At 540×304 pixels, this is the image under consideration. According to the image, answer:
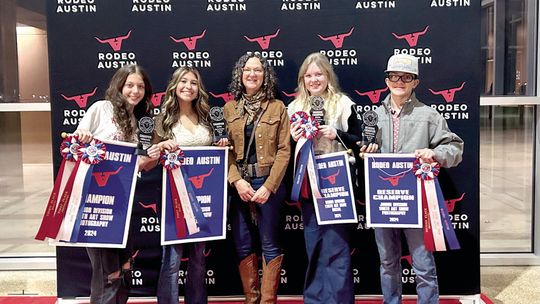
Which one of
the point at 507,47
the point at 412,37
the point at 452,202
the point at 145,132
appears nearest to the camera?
the point at 145,132

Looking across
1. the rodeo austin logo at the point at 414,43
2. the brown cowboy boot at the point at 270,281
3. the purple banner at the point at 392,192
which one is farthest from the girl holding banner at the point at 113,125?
the rodeo austin logo at the point at 414,43

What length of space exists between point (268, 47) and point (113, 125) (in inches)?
45.6

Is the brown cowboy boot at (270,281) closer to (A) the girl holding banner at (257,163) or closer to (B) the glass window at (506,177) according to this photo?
(A) the girl holding banner at (257,163)

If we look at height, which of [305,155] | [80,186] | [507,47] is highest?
[507,47]

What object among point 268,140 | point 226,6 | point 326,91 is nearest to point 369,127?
point 326,91

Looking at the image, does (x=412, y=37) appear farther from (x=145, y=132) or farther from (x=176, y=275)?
(x=176, y=275)

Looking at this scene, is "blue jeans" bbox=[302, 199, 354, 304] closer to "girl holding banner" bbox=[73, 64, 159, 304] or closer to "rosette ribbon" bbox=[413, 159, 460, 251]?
"rosette ribbon" bbox=[413, 159, 460, 251]

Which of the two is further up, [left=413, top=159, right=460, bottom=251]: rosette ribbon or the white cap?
the white cap

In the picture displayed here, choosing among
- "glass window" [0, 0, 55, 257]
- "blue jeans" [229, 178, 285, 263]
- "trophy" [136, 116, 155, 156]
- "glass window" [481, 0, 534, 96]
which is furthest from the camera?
"glass window" [0, 0, 55, 257]

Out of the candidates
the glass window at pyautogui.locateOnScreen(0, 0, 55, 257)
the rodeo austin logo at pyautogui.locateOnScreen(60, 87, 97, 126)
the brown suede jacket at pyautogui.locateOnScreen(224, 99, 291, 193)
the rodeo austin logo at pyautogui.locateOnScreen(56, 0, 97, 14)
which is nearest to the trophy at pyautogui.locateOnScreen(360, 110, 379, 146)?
the brown suede jacket at pyautogui.locateOnScreen(224, 99, 291, 193)

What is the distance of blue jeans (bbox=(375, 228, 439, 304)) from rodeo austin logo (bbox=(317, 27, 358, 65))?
3.66 feet

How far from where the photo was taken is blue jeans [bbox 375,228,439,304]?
3047 mm

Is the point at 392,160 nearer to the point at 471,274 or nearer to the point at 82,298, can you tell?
the point at 471,274

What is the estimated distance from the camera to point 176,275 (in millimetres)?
3082
